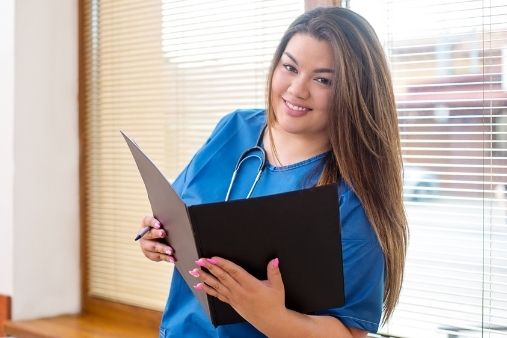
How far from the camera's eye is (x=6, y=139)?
2.63m

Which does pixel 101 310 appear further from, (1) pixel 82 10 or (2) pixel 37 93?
(1) pixel 82 10

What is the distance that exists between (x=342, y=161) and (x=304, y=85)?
167mm

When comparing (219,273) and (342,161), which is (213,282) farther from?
(342,161)

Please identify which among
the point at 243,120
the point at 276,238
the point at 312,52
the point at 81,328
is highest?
the point at 312,52

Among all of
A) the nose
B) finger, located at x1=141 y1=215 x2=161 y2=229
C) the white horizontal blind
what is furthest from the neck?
the white horizontal blind

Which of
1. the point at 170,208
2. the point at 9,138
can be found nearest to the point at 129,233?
the point at 9,138

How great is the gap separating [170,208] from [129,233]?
1406 mm

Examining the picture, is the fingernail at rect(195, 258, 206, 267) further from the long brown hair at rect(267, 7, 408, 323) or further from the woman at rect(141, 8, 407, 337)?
the long brown hair at rect(267, 7, 408, 323)

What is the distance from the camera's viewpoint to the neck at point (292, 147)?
1.44m

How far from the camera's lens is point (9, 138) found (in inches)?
103

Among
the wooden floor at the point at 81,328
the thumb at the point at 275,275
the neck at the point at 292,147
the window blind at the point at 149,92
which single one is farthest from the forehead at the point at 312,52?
the wooden floor at the point at 81,328

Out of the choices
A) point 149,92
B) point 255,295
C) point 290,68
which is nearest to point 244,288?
point 255,295

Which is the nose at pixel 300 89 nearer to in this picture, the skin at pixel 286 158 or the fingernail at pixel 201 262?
the skin at pixel 286 158

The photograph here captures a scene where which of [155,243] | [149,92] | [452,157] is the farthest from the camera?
[149,92]
